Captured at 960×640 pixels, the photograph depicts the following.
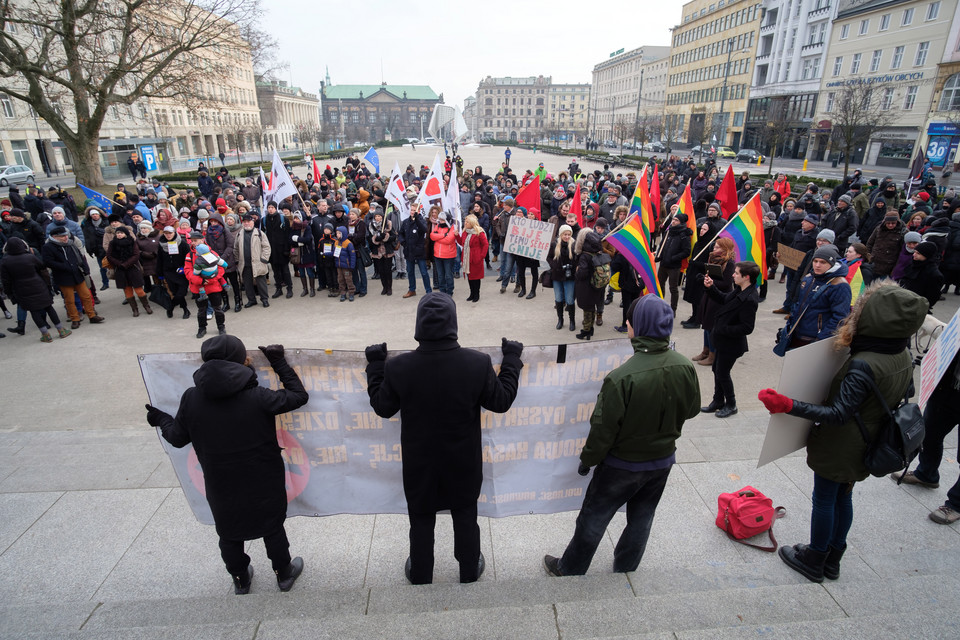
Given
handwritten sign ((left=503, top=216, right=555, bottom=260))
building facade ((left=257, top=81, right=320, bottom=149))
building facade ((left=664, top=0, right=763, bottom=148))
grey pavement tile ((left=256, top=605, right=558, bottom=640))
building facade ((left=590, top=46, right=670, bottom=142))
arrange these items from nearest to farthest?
grey pavement tile ((left=256, top=605, right=558, bottom=640))
handwritten sign ((left=503, top=216, right=555, bottom=260))
building facade ((left=664, top=0, right=763, bottom=148))
building facade ((left=257, top=81, right=320, bottom=149))
building facade ((left=590, top=46, right=670, bottom=142))

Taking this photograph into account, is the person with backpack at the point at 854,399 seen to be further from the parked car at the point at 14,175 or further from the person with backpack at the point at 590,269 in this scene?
the parked car at the point at 14,175

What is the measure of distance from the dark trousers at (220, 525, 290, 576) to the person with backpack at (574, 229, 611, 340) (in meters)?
5.78

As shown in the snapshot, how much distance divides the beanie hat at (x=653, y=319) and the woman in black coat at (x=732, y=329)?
309cm

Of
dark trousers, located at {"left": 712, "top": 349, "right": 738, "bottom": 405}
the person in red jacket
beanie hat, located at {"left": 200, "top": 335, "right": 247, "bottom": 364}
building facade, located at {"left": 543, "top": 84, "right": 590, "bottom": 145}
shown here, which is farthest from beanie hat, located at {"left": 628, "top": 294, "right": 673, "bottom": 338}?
building facade, located at {"left": 543, "top": 84, "right": 590, "bottom": 145}

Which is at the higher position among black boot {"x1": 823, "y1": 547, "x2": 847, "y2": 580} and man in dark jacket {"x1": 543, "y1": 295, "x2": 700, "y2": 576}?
man in dark jacket {"x1": 543, "y1": 295, "x2": 700, "y2": 576}

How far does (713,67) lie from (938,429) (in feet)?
275

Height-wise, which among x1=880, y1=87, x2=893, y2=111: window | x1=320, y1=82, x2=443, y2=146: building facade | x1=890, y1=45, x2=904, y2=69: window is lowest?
x1=880, y1=87, x2=893, y2=111: window

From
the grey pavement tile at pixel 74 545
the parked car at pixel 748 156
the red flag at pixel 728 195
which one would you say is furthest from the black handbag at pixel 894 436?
the parked car at pixel 748 156

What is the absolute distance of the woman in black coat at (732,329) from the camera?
5.38m

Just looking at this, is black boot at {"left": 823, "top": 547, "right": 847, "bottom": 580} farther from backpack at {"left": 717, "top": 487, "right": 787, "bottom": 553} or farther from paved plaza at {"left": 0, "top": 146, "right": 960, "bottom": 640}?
backpack at {"left": 717, "top": 487, "right": 787, "bottom": 553}

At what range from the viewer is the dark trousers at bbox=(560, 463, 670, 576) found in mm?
2980

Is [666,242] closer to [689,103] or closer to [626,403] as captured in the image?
[626,403]

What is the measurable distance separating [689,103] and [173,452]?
91.4 metres

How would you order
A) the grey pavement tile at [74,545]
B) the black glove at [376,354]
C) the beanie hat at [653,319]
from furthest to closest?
1. the grey pavement tile at [74,545]
2. the black glove at [376,354]
3. the beanie hat at [653,319]
